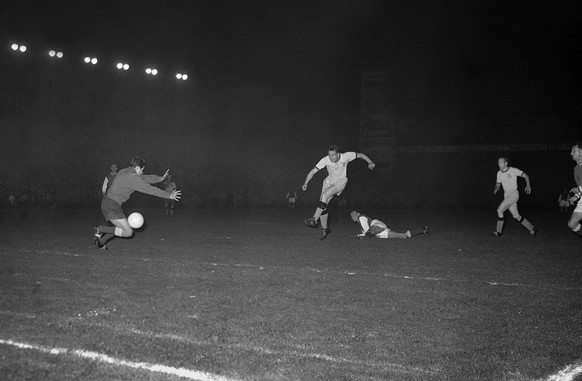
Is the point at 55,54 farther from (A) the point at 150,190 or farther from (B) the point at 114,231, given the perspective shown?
(A) the point at 150,190

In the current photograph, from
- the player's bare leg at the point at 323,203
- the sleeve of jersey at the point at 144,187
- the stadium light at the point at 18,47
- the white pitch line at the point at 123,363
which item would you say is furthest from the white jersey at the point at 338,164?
the stadium light at the point at 18,47

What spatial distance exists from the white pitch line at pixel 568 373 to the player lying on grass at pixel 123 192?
7120mm

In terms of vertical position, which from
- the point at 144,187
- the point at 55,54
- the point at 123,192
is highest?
the point at 55,54

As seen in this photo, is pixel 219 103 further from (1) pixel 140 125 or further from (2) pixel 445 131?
(2) pixel 445 131

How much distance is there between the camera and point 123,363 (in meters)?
3.76

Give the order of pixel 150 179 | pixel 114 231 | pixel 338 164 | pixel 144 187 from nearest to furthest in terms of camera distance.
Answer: pixel 144 187 < pixel 150 179 < pixel 114 231 < pixel 338 164

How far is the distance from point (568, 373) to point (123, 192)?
8.48m

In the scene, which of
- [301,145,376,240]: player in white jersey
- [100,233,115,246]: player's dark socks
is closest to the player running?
[301,145,376,240]: player in white jersey

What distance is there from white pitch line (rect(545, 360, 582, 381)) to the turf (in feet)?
0.23

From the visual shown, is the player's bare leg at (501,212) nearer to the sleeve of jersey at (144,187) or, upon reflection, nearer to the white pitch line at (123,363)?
the sleeve of jersey at (144,187)

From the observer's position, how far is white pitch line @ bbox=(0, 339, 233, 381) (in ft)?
11.6

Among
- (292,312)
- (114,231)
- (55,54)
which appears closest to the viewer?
(292,312)

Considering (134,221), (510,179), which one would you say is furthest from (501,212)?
(134,221)

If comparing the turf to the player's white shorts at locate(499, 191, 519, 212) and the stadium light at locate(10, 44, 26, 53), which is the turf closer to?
the player's white shorts at locate(499, 191, 519, 212)
